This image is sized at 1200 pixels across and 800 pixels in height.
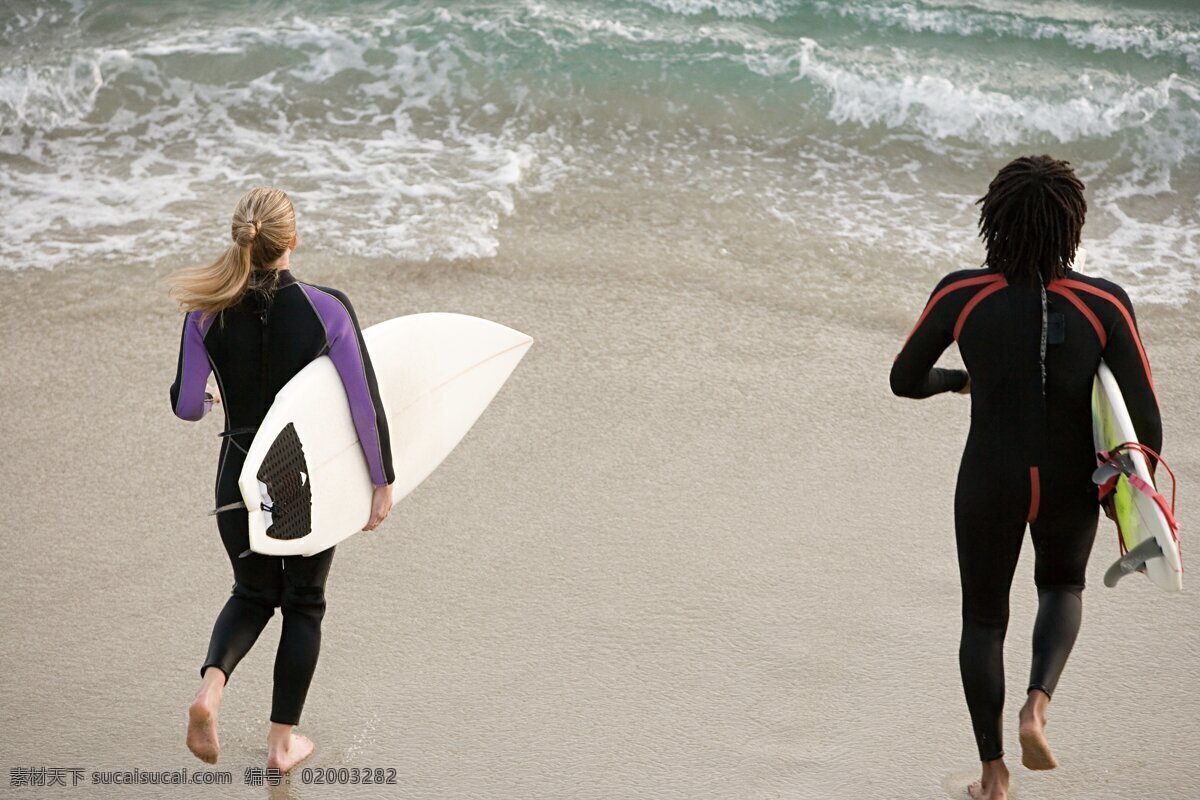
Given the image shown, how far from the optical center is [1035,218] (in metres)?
2.42

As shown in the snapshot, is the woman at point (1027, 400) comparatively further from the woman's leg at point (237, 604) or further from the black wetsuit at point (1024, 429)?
the woman's leg at point (237, 604)

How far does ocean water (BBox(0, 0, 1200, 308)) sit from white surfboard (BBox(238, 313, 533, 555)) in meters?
2.07

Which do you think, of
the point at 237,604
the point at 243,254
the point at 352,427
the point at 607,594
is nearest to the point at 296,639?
the point at 237,604

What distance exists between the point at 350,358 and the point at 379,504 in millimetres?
393

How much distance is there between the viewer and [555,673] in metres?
3.15

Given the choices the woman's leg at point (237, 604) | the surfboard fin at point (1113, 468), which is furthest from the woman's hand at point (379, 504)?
the surfboard fin at point (1113, 468)

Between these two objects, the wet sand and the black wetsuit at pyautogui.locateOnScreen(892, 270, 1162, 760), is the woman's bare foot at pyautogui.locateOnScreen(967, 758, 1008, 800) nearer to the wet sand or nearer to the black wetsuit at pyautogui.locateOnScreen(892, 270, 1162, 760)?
the black wetsuit at pyautogui.locateOnScreen(892, 270, 1162, 760)

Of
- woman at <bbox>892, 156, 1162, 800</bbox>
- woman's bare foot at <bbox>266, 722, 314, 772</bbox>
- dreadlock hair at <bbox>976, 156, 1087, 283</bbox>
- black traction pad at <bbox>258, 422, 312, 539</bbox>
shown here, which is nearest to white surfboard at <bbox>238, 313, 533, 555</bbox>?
black traction pad at <bbox>258, 422, 312, 539</bbox>

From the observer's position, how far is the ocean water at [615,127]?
5.78 metres

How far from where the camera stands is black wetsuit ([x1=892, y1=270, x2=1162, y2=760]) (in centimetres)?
245

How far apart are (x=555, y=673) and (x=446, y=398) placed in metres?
0.82

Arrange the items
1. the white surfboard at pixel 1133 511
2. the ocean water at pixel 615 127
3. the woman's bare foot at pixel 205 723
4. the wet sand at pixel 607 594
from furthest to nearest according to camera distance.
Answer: the ocean water at pixel 615 127 < the wet sand at pixel 607 594 < the woman's bare foot at pixel 205 723 < the white surfboard at pixel 1133 511

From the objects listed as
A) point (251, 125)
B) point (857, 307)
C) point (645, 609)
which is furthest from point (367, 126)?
point (645, 609)

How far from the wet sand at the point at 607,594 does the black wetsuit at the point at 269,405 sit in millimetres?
363
